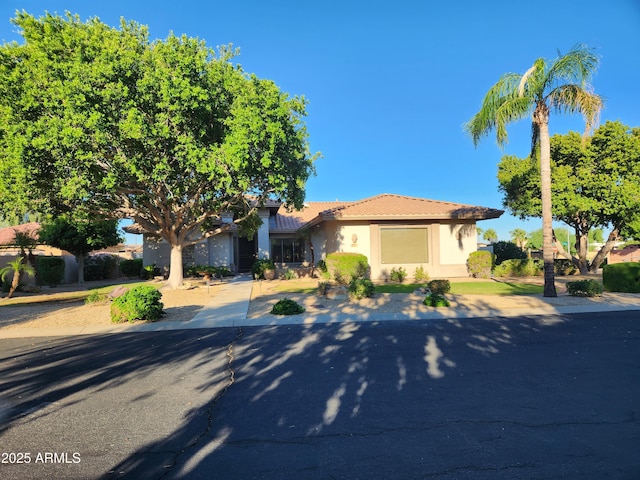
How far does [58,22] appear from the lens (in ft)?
48.1

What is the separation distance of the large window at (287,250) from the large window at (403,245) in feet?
27.1

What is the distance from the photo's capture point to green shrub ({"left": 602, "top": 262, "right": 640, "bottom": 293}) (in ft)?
49.4

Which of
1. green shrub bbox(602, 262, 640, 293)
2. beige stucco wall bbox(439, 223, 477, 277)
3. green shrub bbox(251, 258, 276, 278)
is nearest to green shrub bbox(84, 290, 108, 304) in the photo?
green shrub bbox(251, 258, 276, 278)

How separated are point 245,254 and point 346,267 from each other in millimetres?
12870

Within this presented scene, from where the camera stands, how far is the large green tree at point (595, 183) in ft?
71.3

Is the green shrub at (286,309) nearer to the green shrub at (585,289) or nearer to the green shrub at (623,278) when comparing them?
the green shrub at (585,289)

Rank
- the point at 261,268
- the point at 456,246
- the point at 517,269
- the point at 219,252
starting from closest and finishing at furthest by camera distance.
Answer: the point at 517,269 < the point at 456,246 < the point at 261,268 < the point at 219,252

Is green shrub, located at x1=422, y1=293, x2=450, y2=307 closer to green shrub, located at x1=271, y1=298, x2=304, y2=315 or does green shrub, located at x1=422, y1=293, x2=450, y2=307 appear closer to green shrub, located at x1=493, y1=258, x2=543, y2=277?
green shrub, located at x1=271, y1=298, x2=304, y2=315

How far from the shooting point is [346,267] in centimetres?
1886

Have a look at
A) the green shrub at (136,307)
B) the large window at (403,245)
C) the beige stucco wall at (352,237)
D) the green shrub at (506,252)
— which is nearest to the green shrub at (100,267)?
the beige stucco wall at (352,237)

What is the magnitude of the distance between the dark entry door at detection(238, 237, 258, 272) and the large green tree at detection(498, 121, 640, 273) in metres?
18.3

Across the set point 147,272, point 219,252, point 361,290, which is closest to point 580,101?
point 361,290

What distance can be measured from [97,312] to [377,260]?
44.1 feet

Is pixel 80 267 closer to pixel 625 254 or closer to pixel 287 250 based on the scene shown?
pixel 287 250
